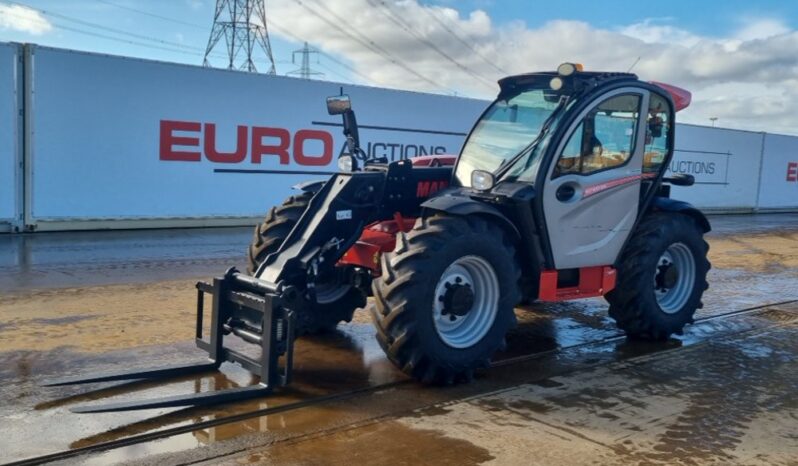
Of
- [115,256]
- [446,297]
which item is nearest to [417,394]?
[446,297]

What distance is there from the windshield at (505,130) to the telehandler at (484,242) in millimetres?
12

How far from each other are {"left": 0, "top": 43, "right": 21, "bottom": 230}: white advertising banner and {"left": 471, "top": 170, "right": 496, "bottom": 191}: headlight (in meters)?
9.05

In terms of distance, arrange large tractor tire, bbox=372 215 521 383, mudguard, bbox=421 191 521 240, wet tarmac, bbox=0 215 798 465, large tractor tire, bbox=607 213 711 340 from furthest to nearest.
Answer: large tractor tire, bbox=607 213 711 340, mudguard, bbox=421 191 521 240, large tractor tire, bbox=372 215 521 383, wet tarmac, bbox=0 215 798 465

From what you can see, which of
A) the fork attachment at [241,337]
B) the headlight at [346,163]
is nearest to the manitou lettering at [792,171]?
the headlight at [346,163]

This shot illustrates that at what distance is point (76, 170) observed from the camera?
39.9ft

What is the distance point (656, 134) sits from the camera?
253 inches

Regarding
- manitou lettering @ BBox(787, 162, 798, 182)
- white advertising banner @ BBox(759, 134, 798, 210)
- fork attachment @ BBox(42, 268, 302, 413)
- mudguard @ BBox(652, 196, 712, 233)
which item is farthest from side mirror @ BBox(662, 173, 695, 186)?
manitou lettering @ BBox(787, 162, 798, 182)

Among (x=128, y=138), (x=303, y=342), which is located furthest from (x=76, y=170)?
(x=303, y=342)

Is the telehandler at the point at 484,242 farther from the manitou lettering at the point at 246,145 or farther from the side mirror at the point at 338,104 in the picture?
the manitou lettering at the point at 246,145

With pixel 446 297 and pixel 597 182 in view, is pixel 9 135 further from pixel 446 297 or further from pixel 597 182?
pixel 597 182

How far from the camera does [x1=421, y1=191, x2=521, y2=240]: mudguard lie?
5047mm

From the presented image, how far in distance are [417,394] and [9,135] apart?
31.0 feet

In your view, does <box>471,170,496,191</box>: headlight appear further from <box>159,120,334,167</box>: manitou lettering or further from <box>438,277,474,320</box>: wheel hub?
<box>159,120,334,167</box>: manitou lettering

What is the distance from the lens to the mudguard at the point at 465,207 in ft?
16.6
